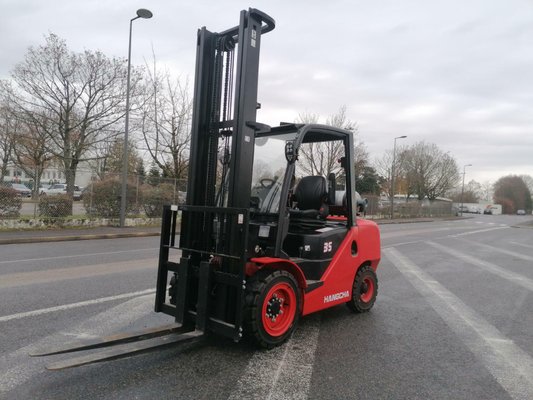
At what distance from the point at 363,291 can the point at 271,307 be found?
2.29 m

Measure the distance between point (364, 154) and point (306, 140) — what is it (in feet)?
107

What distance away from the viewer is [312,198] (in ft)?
16.9

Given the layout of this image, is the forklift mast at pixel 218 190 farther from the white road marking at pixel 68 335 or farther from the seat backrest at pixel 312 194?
the seat backrest at pixel 312 194

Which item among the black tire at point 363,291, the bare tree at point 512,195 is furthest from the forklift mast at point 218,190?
the bare tree at point 512,195

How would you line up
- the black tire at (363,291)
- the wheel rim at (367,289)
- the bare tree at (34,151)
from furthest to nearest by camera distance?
the bare tree at (34,151), the wheel rim at (367,289), the black tire at (363,291)

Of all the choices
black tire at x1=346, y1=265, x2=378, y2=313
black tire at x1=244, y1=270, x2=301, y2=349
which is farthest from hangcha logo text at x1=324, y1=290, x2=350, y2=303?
black tire at x1=244, y1=270, x2=301, y2=349

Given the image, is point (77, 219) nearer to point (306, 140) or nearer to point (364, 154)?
point (306, 140)

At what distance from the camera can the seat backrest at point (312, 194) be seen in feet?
16.9

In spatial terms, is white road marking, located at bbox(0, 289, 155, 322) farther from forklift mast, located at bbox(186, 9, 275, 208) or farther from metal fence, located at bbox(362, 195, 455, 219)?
metal fence, located at bbox(362, 195, 455, 219)

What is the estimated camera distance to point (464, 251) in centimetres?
1491

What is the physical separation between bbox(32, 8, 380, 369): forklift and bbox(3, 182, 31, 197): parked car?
13.2m

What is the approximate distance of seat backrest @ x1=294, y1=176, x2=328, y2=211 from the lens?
5.15 metres

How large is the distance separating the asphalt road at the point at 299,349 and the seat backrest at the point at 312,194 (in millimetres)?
1517

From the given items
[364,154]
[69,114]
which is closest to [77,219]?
[69,114]
